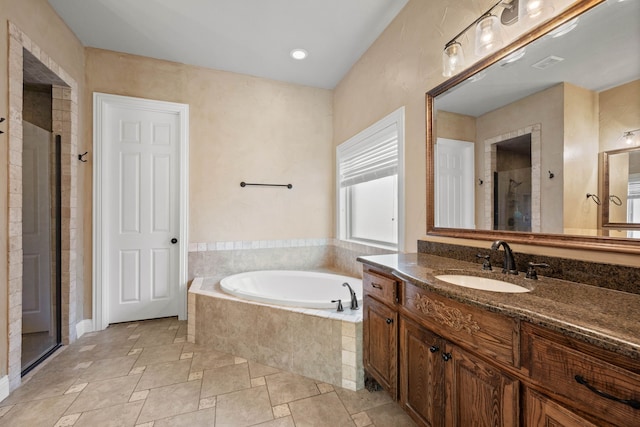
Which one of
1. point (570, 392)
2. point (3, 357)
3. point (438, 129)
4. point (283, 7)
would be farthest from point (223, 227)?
point (570, 392)

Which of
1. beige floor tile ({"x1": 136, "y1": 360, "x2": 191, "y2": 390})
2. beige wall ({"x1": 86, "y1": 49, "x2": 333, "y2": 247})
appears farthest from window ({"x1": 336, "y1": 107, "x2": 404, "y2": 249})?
beige floor tile ({"x1": 136, "y1": 360, "x2": 191, "y2": 390})

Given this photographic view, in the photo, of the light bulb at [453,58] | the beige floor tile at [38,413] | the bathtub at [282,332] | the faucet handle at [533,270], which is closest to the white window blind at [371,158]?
the light bulb at [453,58]

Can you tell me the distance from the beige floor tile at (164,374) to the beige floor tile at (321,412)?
34.4 inches

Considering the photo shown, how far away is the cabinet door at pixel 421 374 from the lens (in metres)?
1.13

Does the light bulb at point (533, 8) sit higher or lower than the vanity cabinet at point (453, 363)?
higher

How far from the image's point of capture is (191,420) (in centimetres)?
150

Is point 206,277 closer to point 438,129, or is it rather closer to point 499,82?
point 438,129

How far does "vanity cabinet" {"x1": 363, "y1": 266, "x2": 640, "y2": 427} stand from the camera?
64 centimetres

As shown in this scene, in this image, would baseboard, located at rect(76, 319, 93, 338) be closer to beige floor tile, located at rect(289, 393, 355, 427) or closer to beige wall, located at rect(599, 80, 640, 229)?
beige floor tile, located at rect(289, 393, 355, 427)

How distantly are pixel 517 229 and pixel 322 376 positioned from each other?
153cm

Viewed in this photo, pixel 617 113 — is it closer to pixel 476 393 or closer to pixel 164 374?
pixel 476 393

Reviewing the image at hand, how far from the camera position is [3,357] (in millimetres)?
1644

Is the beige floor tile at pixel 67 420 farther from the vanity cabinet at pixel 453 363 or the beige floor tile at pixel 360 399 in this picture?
the vanity cabinet at pixel 453 363

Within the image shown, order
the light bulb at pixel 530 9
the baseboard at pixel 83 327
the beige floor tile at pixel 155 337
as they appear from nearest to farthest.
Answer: the light bulb at pixel 530 9
the beige floor tile at pixel 155 337
the baseboard at pixel 83 327
